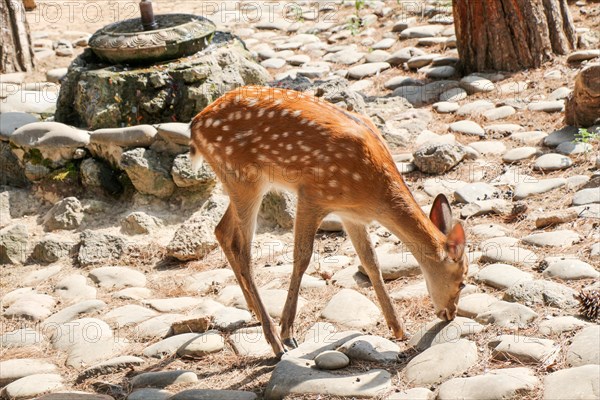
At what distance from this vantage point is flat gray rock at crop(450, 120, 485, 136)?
862 cm

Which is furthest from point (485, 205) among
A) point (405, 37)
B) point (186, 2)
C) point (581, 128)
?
point (186, 2)

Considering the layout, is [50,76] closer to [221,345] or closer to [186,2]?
[186,2]

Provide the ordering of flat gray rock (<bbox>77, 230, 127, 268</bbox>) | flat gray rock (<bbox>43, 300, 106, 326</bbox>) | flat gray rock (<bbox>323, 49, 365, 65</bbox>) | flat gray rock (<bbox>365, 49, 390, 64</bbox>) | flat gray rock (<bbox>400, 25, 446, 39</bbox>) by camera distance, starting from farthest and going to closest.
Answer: flat gray rock (<bbox>400, 25, 446, 39</bbox>) < flat gray rock (<bbox>323, 49, 365, 65</bbox>) < flat gray rock (<bbox>365, 49, 390, 64</bbox>) < flat gray rock (<bbox>77, 230, 127, 268</bbox>) < flat gray rock (<bbox>43, 300, 106, 326</bbox>)

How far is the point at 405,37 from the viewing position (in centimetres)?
1199

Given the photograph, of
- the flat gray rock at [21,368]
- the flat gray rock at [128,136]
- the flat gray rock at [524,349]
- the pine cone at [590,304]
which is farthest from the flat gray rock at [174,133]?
the pine cone at [590,304]

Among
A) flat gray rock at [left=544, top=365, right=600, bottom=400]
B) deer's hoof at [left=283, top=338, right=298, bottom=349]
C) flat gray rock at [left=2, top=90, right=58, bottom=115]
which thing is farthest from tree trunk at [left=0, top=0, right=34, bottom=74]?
flat gray rock at [left=544, top=365, right=600, bottom=400]

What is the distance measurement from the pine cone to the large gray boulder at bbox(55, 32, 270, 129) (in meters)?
4.12

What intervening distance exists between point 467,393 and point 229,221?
225 cm

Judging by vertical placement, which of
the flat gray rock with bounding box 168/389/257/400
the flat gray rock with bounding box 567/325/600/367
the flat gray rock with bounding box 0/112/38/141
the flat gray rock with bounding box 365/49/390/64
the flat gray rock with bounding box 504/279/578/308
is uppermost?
the flat gray rock with bounding box 0/112/38/141

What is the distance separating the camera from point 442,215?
17.7 ft

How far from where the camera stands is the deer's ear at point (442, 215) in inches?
211

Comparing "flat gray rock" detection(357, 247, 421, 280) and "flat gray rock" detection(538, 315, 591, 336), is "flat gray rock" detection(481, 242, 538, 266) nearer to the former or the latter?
"flat gray rock" detection(357, 247, 421, 280)

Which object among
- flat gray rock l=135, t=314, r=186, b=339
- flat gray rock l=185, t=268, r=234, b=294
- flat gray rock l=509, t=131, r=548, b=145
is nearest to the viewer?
flat gray rock l=135, t=314, r=186, b=339

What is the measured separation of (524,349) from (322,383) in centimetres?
120
